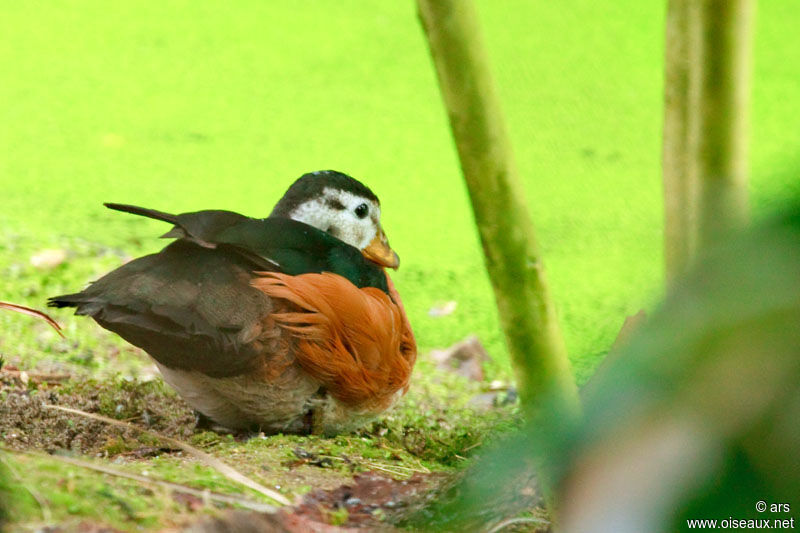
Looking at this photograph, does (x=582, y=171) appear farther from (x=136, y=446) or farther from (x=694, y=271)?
(x=694, y=271)

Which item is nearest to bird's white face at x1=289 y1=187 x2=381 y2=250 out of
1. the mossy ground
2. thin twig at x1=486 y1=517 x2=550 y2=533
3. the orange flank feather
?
the orange flank feather

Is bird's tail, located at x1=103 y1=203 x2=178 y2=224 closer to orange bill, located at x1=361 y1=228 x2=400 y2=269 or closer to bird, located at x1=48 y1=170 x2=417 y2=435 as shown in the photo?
bird, located at x1=48 y1=170 x2=417 y2=435

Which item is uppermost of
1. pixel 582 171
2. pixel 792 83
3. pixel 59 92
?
pixel 792 83

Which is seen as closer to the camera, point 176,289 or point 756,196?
point 756,196

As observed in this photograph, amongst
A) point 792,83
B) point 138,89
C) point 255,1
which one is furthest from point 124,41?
point 792,83

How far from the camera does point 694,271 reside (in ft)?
1.08

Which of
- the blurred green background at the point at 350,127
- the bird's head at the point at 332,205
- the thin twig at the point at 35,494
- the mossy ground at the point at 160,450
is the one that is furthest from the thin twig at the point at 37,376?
the thin twig at the point at 35,494

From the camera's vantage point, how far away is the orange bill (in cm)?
248

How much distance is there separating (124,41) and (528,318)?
4.36m

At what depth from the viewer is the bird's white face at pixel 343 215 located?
238cm

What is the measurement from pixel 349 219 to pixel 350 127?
6.99 feet

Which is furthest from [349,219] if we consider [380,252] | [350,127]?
[350,127]

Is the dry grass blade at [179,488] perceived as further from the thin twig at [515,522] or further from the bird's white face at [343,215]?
the bird's white face at [343,215]

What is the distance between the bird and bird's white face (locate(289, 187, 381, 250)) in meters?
0.26
